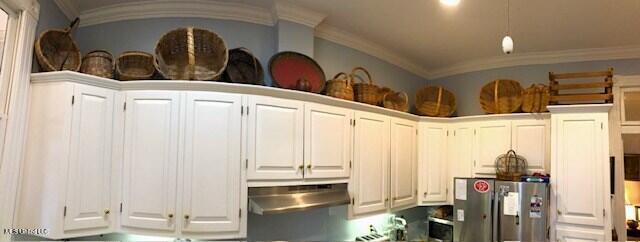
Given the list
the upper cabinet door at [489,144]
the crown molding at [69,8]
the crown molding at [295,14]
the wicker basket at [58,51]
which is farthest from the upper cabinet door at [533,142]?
the crown molding at [69,8]

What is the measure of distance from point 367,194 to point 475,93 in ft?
6.99

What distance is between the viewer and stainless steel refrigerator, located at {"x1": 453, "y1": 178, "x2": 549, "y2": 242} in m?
3.55

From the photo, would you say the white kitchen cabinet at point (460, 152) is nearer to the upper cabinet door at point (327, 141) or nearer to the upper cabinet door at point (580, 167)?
the upper cabinet door at point (580, 167)

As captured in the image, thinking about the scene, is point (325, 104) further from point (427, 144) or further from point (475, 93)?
point (475, 93)

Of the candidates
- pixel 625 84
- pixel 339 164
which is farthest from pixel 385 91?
pixel 625 84

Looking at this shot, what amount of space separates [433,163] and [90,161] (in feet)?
10.9

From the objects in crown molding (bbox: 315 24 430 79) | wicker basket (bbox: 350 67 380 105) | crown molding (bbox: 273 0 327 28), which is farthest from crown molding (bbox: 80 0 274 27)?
wicker basket (bbox: 350 67 380 105)

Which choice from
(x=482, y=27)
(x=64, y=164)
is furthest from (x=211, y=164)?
(x=482, y=27)

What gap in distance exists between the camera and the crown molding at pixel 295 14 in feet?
10.4

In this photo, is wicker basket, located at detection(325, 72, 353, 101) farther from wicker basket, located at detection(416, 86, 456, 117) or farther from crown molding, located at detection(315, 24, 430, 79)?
wicker basket, located at detection(416, 86, 456, 117)

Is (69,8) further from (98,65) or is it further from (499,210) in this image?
(499,210)

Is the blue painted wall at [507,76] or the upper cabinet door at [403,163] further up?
the blue painted wall at [507,76]

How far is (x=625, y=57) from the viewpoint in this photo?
396 centimetres

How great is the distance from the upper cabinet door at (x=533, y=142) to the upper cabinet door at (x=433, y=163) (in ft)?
2.40
